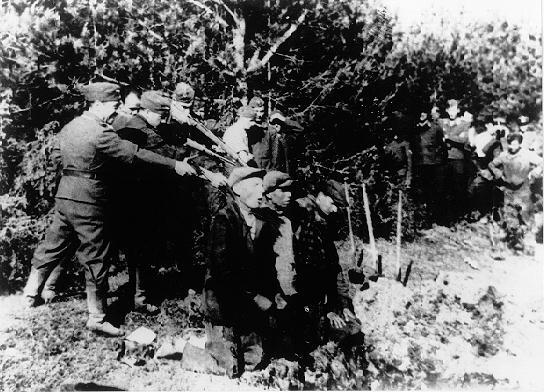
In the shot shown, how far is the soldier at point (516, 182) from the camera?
7.84 m

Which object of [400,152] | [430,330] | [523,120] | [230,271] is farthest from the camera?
[523,120]

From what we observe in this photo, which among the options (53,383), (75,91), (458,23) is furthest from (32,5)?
(458,23)

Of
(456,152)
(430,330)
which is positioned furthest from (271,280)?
(456,152)

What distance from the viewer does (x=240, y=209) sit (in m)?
3.80

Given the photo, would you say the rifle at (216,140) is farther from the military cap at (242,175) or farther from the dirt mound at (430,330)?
the dirt mound at (430,330)

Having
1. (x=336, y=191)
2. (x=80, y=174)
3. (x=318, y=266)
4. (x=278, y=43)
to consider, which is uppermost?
(x=278, y=43)

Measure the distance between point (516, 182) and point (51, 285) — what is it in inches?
305

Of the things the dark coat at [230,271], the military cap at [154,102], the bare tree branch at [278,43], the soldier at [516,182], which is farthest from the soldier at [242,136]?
the soldier at [516,182]

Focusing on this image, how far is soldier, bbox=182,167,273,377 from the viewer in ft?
11.2

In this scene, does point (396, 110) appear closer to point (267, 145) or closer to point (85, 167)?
point (267, 145)

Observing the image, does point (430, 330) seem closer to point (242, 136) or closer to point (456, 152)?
point (242, 136)

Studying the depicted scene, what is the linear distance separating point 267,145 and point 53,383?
3504 mm

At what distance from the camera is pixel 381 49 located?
680 centimetres

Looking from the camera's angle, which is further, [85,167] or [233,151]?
[233,151]
